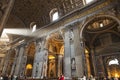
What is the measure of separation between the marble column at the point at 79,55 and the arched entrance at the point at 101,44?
2175 mm

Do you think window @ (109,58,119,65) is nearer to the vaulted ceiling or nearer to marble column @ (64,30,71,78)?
marble column @ (64,30,71,78)

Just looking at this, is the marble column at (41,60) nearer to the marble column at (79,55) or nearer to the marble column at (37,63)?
the marble column at (37,63)

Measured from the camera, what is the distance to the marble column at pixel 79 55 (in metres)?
9.92

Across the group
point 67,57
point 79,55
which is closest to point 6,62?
point 67,57

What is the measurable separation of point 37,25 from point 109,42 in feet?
35.9

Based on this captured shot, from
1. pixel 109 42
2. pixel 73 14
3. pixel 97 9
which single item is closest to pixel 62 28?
pixel 73 14

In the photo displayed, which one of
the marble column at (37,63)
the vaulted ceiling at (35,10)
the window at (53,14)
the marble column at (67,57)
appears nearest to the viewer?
the marble column at (67,57)

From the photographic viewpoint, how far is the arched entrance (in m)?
13.9

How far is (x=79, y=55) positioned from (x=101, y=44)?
19.8ft

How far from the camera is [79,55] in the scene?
10.6m

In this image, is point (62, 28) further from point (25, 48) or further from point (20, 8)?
point (20, 8)

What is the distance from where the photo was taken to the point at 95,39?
51.5 ft

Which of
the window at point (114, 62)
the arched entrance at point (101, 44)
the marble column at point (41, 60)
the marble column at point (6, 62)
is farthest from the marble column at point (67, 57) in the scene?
the marble column at point (6, 62)

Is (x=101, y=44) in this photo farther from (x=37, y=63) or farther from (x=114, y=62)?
(x=37, y=63)
